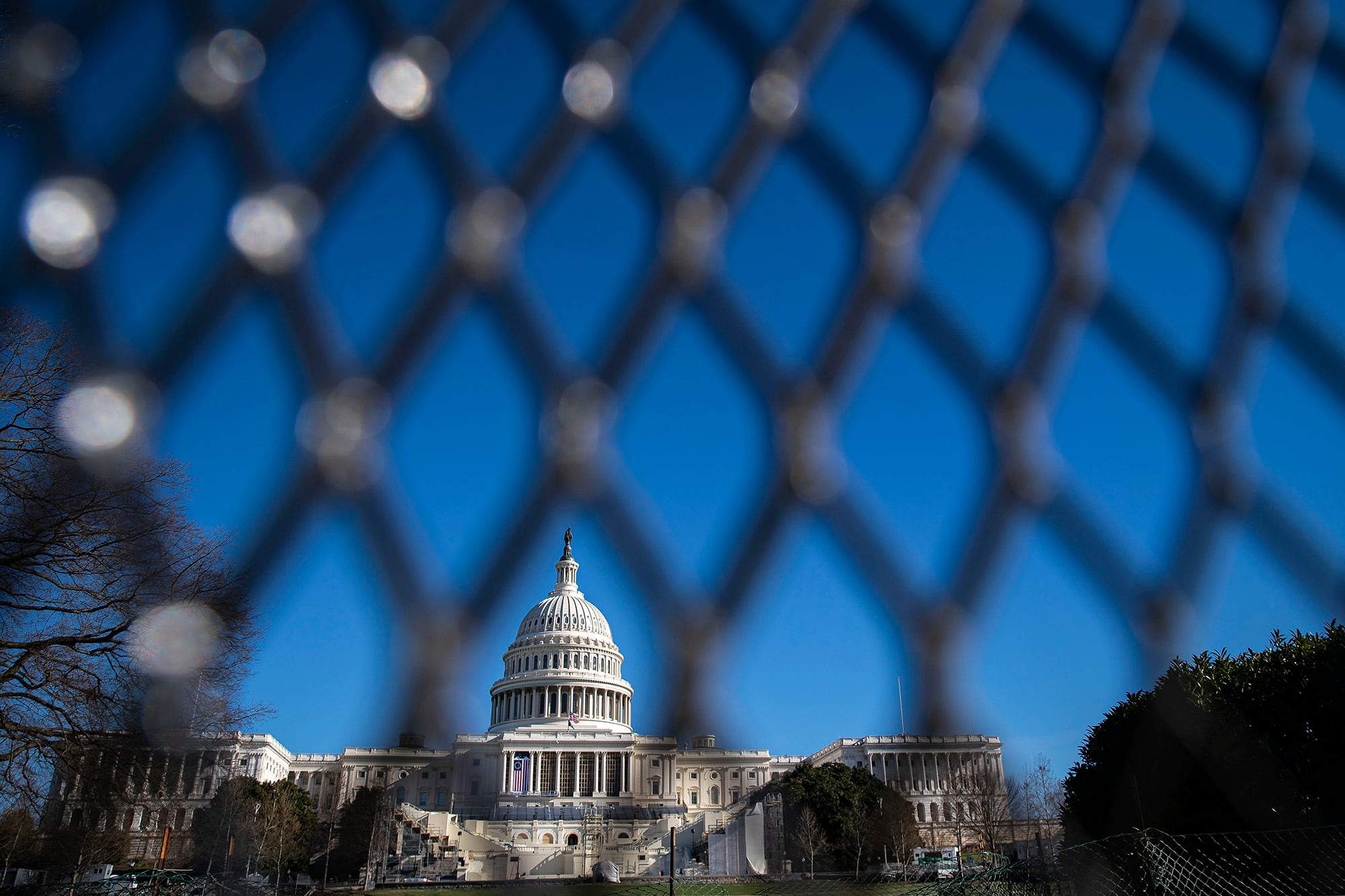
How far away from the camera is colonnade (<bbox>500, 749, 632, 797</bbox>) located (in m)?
Answer: 61.6

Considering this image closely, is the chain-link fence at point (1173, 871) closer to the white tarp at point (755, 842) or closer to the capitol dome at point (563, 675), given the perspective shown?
the white tarp at point (755, 842)

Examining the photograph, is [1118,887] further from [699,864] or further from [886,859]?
[699,864]

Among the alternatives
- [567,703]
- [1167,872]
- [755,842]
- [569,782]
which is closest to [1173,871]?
[1167,872]

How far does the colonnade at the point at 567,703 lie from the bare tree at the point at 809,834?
28000 mm

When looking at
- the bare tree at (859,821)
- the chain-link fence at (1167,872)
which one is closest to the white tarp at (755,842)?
the bare tree at (859,821)

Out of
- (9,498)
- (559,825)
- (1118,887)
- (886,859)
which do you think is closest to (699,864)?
(886,859)

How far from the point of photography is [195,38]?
1.61 metres

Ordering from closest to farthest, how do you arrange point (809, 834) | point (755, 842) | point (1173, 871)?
1. point (1173, 871)
2. point (755, 842)
3. point (809, 834)

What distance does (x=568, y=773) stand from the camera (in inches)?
2469

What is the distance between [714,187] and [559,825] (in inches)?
2339

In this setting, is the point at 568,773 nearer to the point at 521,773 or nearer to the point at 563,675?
the point at 521,773

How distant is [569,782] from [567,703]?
5.47 metres

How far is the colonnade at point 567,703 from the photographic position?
65188 millimetres

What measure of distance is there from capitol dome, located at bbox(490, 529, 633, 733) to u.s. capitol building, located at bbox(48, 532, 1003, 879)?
90mm
